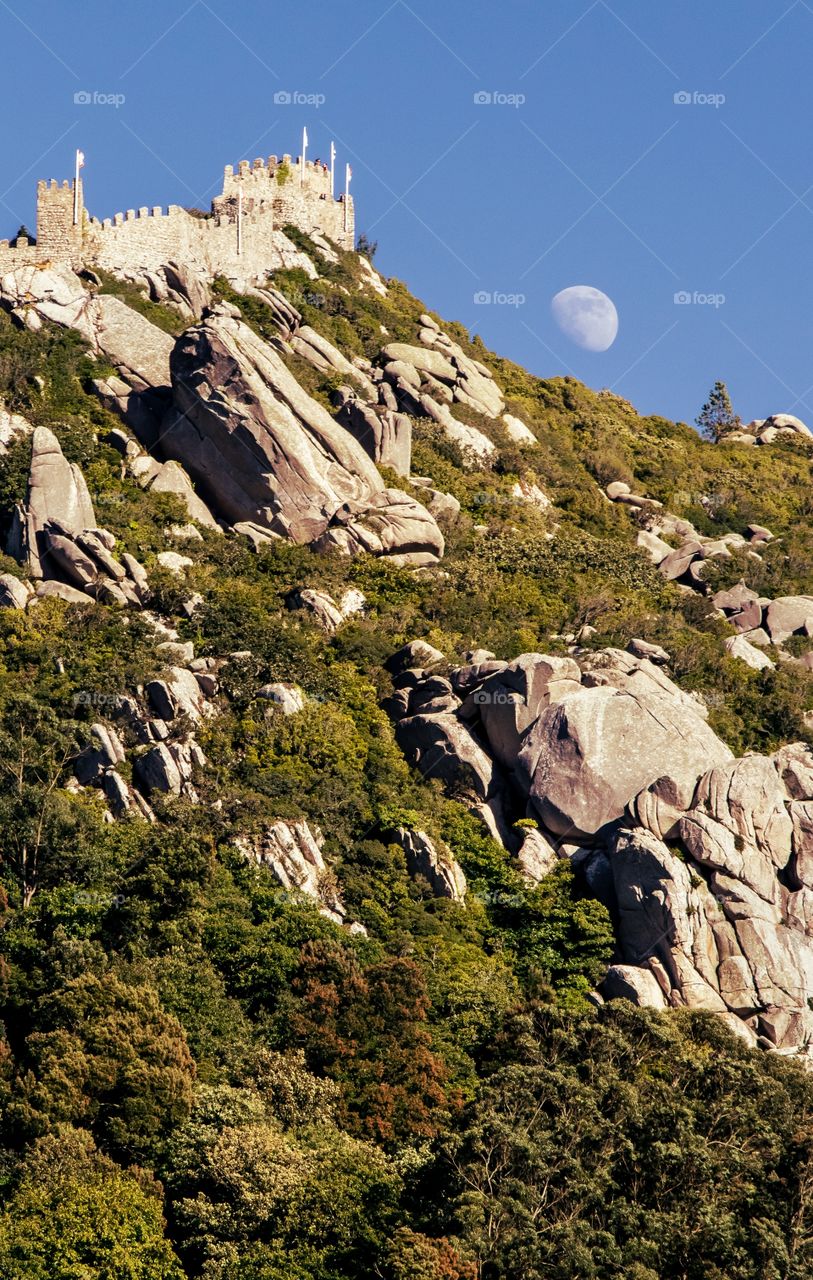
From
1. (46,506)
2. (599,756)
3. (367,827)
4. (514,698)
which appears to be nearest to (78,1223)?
(367,827)

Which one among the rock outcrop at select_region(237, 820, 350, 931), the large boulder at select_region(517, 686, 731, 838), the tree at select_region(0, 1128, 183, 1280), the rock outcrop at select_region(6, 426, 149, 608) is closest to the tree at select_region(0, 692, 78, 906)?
the rock outcrop at select_region(237, 820, 350, 931)

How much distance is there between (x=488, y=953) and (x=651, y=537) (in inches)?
1129

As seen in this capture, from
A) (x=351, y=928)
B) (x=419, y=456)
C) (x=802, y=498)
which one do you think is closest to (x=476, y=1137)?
(x=351, y=928)

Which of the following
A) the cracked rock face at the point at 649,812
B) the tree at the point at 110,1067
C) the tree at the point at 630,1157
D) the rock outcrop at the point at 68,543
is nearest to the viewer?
the tree at the point at 630,1157

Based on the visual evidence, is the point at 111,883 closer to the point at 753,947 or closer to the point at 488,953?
the point at 488,953

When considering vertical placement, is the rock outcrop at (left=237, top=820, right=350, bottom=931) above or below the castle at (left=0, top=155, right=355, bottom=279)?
below

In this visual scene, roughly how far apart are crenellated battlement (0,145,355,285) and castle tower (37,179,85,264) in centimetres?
4

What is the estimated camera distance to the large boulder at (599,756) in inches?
2125

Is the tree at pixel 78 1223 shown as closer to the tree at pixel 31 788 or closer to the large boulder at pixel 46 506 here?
the tree at pixel 31 788

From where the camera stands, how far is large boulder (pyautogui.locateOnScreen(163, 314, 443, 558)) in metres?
64.5

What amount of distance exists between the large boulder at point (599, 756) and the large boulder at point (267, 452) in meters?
12.2

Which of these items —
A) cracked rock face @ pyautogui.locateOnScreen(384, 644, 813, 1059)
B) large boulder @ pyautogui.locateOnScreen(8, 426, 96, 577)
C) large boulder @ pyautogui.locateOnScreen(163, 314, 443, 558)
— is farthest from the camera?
large boulder @ pyautogui.locateOnScreen(163, 314, 443, 558)

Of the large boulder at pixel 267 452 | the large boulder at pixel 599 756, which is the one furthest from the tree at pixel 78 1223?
the large boulder at pixel 267 452

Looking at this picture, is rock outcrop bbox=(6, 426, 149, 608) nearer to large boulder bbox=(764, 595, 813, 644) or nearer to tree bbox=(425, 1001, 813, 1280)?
tree bbox=(425, 1001, 813, 1280)
